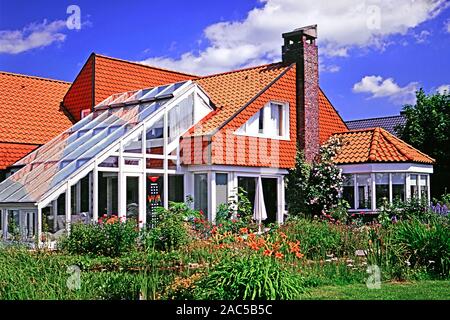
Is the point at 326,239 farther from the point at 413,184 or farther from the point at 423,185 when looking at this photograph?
the point at 423,185

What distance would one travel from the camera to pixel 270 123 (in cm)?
1989

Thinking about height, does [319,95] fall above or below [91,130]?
above

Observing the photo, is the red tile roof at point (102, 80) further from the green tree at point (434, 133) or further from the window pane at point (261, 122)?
the green tree at point (434, 133)

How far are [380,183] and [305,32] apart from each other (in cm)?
534

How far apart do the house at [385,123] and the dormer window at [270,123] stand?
20.1 ft

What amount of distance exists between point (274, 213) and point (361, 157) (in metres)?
3.21

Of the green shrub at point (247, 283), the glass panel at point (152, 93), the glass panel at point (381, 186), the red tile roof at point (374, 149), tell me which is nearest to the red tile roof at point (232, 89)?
the glass panel at point (152, 93)

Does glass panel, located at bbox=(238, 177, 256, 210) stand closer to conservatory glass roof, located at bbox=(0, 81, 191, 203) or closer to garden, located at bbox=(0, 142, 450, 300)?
garden, located at bbox=(0, 142, 450, 300)

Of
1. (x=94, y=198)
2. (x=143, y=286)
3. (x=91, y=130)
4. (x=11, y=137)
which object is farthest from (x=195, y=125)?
(x=143, y=286)

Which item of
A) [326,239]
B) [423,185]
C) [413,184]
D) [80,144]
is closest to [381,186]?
[413,184]

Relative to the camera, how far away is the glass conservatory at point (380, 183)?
19325 millimetres

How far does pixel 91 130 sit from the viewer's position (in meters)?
17.8

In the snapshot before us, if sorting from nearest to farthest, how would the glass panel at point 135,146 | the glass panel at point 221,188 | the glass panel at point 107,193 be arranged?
the glass panel at point 107,193, the glass panel at point 135,146, the glass panel at point 221,188
